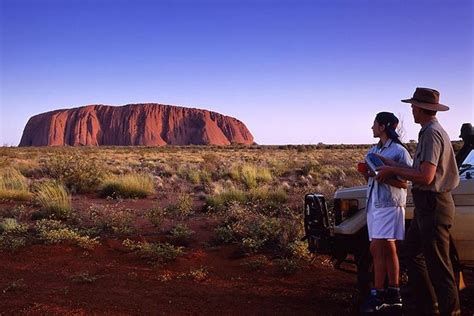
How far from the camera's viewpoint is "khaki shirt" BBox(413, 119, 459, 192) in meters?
4.08

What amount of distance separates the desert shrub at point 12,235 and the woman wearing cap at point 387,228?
6.10 m

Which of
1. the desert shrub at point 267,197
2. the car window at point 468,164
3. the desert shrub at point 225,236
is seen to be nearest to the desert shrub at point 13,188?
the desert shrub at point 267,197

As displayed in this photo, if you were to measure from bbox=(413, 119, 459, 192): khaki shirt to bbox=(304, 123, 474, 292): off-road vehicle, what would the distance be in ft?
2.60

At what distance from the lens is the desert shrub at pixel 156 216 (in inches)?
404

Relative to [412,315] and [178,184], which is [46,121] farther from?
[412,315]

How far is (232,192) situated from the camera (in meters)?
13.5

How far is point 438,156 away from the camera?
408 cm

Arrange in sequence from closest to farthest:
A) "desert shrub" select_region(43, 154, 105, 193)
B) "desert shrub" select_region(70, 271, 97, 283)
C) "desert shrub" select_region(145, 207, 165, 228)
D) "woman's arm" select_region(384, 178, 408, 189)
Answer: "woman's arm" select_region(384, 178, 408, 189) < "desert shrub" select_region(70, 271, 97, 283) < "desert shrub" select_region(145, 207, 165, 228) < "desert shrub" select_region(43, 154, 105, 193)

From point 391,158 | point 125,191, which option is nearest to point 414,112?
point 391,158

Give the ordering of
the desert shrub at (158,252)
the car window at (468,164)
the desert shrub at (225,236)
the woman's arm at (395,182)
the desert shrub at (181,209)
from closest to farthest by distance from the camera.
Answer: the woman's arm at (395,182), the car window at (468,164), the desert shrub at (158,252), the desert shrub at (225,236), the desert shrub at (181,209)

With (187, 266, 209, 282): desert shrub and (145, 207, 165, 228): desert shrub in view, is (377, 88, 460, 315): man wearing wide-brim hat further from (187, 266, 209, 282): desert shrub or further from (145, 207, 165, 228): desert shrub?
(145, 207, 165, 228): desert shrub

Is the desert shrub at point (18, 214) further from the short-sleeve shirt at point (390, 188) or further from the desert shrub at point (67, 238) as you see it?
the short-sleeve shirt at point (390, 188)

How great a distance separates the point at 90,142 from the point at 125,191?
131m

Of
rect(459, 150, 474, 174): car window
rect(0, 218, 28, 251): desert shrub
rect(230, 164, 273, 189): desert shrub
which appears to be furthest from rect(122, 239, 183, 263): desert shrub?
rect(230, 164, 273, 189): desert shrub
